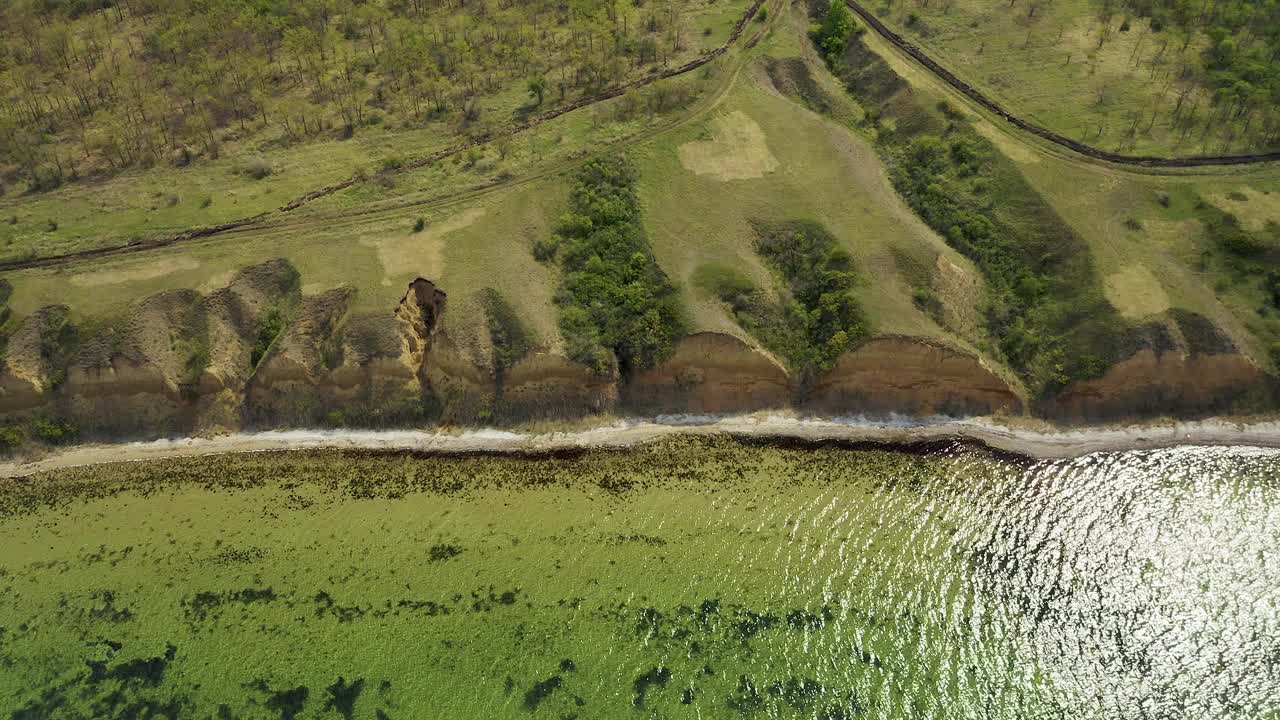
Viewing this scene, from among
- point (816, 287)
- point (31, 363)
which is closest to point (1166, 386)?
point (816, 287)

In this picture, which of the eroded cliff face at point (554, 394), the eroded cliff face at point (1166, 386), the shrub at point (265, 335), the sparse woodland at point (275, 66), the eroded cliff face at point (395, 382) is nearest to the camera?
the eroded cliff face at point (1166, 386)

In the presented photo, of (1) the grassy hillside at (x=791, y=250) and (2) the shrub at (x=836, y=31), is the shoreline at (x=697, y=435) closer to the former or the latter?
(1) the grassy hillside at (x=791, y=250)

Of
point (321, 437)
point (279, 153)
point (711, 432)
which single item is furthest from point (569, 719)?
point (279, 153)

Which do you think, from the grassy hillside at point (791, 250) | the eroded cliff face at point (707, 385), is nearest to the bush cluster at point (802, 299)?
the grassy hillside at point (791, 250)

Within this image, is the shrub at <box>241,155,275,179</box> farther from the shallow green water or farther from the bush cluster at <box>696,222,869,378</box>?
the bush cluster at <box>696,222,869,378</box>

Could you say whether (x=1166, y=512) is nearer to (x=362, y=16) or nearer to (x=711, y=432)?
(x=711, y=432)
